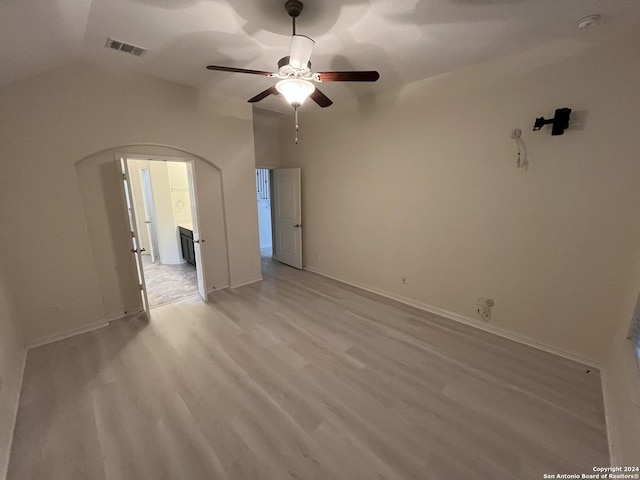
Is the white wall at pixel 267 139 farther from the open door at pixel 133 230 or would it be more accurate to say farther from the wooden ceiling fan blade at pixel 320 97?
the wooden ceiling fan blade at pixel 320 97

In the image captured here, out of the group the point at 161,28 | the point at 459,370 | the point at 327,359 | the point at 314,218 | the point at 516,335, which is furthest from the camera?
the point at 314,218

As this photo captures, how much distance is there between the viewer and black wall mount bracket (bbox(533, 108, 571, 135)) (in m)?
2.29

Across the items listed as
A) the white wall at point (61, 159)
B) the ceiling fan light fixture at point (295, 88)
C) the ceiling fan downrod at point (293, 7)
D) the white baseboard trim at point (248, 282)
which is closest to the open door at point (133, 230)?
the white wall at point (61, 159)

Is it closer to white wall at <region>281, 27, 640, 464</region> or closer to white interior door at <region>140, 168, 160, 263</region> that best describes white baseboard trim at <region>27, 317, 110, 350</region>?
white interior door at <region>140, 168, 160, 263</region>

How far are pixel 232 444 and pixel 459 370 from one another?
2034 mm

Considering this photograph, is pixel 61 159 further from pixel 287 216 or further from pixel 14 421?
pixel 287 216

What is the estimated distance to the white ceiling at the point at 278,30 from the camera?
1.82m

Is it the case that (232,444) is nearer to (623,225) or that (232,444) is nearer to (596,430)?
(596,430)

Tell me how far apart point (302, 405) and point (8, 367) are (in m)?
2.41

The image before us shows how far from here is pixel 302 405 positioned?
2.05 meters

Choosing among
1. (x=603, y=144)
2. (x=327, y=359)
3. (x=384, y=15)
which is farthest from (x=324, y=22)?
(x=327, y=359)

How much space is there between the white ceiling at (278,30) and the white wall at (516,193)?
13.8 inches

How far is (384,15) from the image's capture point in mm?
1952

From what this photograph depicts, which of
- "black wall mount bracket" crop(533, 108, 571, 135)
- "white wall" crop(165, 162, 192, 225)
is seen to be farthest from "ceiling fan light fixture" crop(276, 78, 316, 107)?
"white wall" crop(165, 162, 192, 225)
